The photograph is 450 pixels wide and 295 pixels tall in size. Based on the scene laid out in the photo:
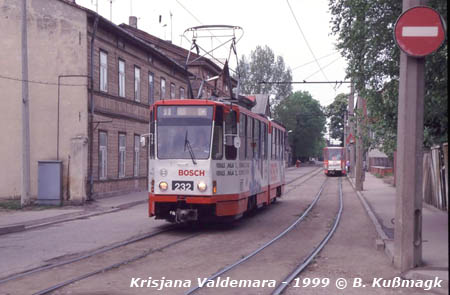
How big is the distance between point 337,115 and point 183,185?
328ft

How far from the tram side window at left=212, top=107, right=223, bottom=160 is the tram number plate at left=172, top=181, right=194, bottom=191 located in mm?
839

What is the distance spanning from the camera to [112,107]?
24922mm

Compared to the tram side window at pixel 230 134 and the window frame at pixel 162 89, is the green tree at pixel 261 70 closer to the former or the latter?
the window frame at pixel 162 89

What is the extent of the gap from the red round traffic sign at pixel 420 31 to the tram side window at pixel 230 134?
5702 millimetres

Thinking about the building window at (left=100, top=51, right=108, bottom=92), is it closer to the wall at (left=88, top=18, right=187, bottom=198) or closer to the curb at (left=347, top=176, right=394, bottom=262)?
the wall at (left=88, top=18, right=187, bottom=198)

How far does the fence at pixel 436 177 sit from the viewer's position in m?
16.8

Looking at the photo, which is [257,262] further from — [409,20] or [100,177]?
[100,177]

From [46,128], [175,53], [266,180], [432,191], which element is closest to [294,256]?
[266,180]

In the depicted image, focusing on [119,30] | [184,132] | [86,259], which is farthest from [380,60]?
[119,30]

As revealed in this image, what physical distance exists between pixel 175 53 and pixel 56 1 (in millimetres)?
22026

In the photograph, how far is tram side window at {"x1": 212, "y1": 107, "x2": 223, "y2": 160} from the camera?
41.9 ft

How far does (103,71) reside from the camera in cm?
2405

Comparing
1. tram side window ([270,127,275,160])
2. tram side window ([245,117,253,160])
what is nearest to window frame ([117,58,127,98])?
tram side window ([270,127,275,160])

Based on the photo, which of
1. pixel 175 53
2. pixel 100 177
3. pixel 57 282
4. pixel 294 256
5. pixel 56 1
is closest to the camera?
pixel 57 282
